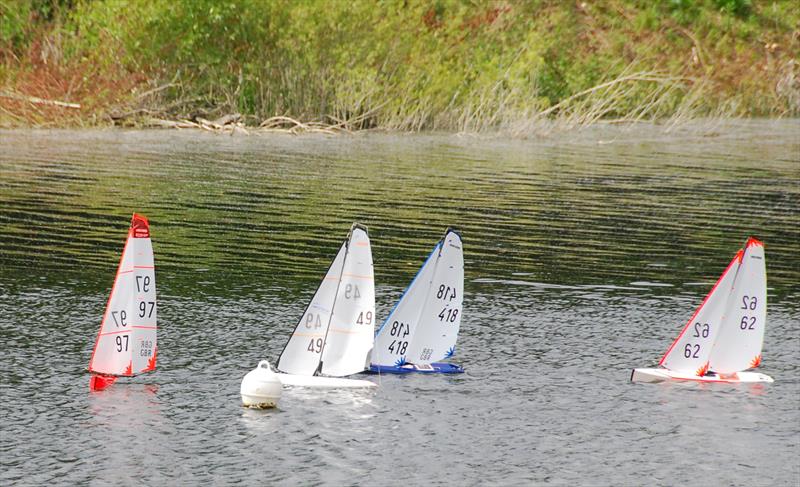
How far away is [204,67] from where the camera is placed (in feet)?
214

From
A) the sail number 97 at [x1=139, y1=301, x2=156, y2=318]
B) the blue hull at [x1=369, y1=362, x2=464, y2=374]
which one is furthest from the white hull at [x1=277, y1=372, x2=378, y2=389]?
the sail number 97 at [x1=139, y1=301, x2=156, y2=318]

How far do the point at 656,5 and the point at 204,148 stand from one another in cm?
4237

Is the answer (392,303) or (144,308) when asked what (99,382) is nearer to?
(144,308)

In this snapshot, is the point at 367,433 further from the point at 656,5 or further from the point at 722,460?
the point at 656,5

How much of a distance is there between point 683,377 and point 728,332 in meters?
1.12

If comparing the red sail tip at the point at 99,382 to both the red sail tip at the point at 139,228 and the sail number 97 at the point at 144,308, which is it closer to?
the sail number 97 at the point at 144,308

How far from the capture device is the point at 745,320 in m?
23.4

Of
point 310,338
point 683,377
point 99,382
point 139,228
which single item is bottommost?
point 99,382

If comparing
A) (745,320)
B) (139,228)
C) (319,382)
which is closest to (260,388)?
(319,382)

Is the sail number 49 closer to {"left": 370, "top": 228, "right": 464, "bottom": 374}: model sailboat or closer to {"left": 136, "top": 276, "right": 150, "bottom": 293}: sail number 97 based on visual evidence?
{"left": 370, "top": 228, "right": 464, "bottom": 374}: model sailboat

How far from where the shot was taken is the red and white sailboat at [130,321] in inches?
833

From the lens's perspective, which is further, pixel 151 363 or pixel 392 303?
pixel 392 303

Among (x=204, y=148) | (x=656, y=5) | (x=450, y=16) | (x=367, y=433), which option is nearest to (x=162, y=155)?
(x=204, y=148)

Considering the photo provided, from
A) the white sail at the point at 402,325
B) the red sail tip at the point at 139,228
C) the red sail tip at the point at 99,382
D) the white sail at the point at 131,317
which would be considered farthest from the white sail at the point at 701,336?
the red sail tip at the point at 99,382
